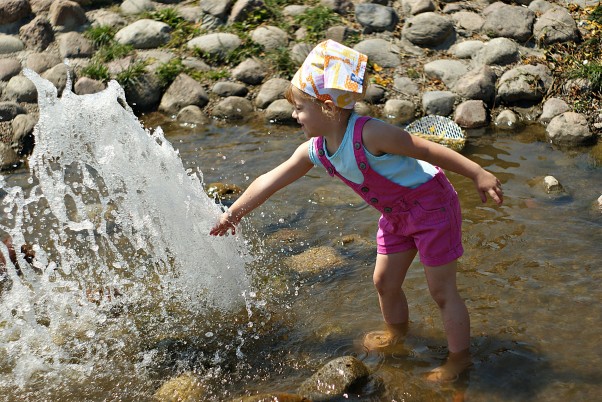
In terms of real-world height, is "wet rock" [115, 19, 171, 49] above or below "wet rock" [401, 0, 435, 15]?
below

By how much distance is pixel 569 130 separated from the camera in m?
6.41

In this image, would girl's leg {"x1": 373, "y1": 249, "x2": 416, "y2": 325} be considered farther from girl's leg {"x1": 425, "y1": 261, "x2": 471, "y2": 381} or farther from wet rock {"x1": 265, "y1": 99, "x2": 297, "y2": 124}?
wet rock {"x1": 265, "y1": 99, "x2": 297, "y2": 124}

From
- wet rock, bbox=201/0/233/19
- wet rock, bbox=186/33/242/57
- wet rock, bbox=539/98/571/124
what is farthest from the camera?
wet rock, bbox=201/0/233/19

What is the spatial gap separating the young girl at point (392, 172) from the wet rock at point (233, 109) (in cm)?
425

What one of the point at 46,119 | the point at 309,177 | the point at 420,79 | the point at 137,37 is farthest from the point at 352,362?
the point at 137,37

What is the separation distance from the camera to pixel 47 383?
378 cm

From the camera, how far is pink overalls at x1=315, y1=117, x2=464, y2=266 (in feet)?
11.1

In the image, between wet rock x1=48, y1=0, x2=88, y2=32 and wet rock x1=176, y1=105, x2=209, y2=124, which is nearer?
wet rock x1=176, y1=105, x2=209, y2=124

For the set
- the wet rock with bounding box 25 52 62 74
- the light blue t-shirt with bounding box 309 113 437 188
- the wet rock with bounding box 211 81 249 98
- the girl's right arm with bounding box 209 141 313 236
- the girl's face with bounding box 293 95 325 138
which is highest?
the girl's face with bounding box 293 95 325 138

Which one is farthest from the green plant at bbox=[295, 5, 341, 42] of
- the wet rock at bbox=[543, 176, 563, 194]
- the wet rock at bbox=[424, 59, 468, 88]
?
the wet rock at bbox=[543, 176, 563, 194]

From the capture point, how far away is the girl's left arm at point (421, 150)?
3232 millimetres

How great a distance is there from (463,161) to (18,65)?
21.7ft

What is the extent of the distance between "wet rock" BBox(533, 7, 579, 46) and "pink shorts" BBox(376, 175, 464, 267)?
4741 mm

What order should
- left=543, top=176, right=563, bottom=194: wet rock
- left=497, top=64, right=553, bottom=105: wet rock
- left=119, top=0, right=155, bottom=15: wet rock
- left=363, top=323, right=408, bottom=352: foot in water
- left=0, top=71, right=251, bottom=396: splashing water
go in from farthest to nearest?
left=119, top=0, right=155, bottom=15: wet rock < left=497, top=64, right=553, bottom=105: wet rock < left=543, top=176, right=563, bottom=194: wet rock < left=0, top=71, right=251, bottom=396: splashing water < left=363, top=323, right=408, bottom=352: foot in water
